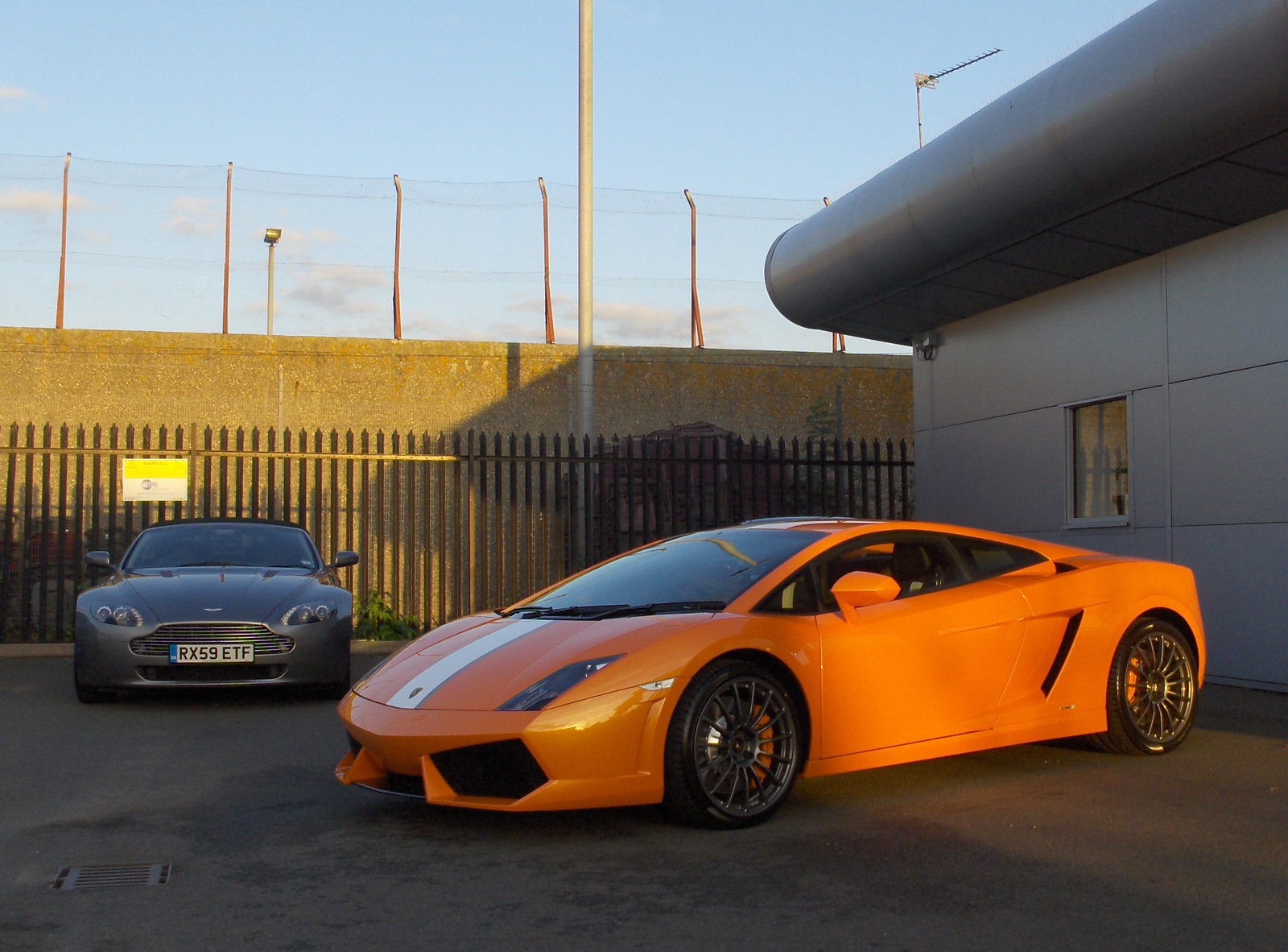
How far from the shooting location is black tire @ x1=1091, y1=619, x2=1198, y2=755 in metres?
6.24

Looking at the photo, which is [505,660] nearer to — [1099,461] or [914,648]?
[914,648]

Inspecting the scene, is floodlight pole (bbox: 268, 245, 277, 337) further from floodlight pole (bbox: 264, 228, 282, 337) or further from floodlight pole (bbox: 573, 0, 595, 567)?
floodlight pole (bbox: 573, 0, 595, 567)

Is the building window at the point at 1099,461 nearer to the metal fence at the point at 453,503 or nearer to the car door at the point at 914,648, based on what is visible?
the metal fence at the point at 453,503

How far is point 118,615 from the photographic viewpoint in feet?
27.7

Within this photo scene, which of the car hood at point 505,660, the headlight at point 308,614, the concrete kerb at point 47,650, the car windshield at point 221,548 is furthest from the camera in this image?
the concrete kerb at point 47,650

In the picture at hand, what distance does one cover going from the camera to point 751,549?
5879mm

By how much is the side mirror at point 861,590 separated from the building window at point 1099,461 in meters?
6.27

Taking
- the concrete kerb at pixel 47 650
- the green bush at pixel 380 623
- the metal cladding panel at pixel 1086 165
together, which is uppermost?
the metal cladding panel at pixel 1086 165

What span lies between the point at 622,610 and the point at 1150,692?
2.80 m

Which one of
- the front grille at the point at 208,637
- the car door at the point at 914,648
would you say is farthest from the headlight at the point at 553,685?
the front grille at the point at 208,637

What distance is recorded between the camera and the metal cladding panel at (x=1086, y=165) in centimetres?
780

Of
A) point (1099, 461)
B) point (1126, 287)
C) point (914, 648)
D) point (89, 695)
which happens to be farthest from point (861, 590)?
point (1099, 461)

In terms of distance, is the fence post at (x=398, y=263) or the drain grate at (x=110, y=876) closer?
the drain grate at (x=110, y=876)

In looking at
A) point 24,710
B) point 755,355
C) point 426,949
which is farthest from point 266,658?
point 755,355
